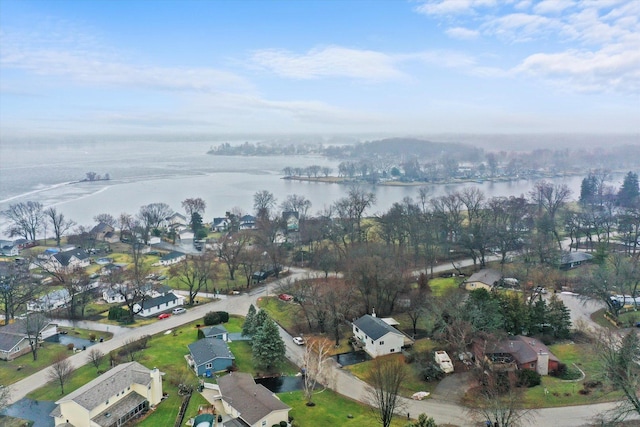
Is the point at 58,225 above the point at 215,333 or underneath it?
above

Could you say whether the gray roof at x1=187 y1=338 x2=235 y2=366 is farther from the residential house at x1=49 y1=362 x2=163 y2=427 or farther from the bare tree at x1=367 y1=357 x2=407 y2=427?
the bare tree at x1=367 y1=357 x2=407 y2=427

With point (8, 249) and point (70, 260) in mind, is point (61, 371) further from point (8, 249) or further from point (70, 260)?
point (8, 249)

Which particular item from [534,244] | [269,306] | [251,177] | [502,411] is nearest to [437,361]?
[502,411]

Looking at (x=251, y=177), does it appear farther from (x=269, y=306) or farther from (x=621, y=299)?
(x=621, y=299)

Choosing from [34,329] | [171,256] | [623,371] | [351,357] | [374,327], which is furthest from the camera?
[171,256]

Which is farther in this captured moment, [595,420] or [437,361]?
[437,361]

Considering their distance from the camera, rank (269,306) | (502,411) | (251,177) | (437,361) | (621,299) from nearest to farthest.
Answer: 1. (502,411)
2. (437,361)
3. (621,299)
4. (269,306)
5. (251,177)

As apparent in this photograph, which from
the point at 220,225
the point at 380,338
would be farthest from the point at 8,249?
the point at 380,338
